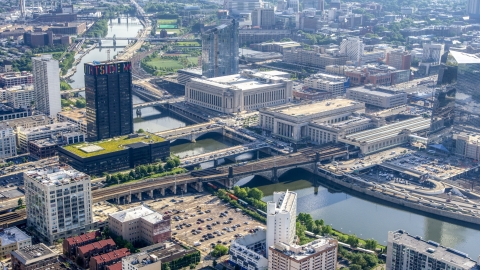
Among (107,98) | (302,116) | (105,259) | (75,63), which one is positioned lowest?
(105,259)

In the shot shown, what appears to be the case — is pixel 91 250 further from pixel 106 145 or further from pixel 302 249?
pixel 106 145

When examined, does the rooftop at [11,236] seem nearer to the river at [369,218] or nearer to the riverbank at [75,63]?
the river at [369,218]

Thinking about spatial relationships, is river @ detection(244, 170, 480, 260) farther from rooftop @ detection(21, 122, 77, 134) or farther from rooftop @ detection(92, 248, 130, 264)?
rooftop @ detection(21, 122, 77, 134)

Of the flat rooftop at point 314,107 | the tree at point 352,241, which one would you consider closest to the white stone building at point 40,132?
the flat rooftop at point 314,107

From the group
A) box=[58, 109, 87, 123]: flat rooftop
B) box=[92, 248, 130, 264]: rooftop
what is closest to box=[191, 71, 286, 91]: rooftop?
box=[58, 109, 87, 123]: flat rooftop

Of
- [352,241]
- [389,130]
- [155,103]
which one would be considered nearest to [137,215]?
[352,241]

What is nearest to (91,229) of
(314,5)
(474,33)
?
(474,33)

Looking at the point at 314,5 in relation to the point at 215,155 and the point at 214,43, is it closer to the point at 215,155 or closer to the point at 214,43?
the point at 214,43
